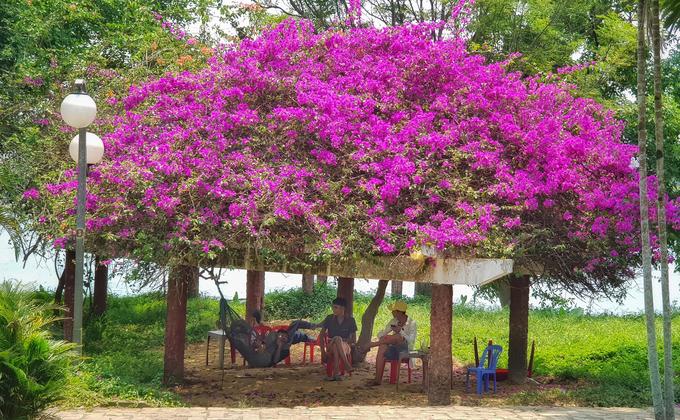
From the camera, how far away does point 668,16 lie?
36.8 ft

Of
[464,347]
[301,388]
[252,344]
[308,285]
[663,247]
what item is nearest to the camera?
[663,247]

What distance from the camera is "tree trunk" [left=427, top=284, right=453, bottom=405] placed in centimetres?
1177

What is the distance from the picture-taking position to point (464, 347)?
19062mm

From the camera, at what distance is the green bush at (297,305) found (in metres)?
24.8

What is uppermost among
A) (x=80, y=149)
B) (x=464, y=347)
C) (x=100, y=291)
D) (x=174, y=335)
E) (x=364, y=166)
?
(x=364, y=166)

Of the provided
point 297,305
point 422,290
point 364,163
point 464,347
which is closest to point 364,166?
point 364,163

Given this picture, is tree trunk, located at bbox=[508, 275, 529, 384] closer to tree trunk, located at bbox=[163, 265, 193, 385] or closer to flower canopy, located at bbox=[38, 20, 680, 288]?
flower canopy, located at bbox=[38, 20, 680, 288]

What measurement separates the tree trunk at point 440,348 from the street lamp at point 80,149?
4297 mm

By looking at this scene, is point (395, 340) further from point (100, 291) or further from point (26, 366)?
point (100, 291)

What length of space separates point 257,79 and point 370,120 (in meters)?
1.72

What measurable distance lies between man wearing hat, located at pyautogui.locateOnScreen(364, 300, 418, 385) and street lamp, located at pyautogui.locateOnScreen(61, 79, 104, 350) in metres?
4.79

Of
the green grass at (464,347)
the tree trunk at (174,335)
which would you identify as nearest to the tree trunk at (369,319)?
the green grass at (464,347)

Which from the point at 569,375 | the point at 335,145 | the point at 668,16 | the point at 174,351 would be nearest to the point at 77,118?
the point at 335,145

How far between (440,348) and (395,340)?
5.98 feet
